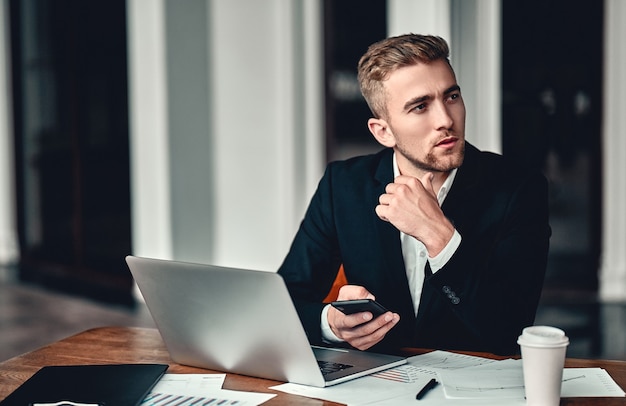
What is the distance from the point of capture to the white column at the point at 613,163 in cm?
519

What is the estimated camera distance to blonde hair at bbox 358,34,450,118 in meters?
1.94

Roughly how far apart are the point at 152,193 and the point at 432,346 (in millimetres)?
3503

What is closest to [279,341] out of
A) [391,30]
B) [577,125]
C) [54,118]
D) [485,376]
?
[485,376]

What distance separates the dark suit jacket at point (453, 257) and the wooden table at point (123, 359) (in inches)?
6.0

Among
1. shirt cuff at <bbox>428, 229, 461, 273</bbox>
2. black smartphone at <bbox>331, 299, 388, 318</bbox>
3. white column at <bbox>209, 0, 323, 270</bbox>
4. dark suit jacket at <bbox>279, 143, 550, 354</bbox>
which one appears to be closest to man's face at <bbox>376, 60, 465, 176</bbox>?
dark suit jacket at <bbox>279, 143, 550, 354</bbox>

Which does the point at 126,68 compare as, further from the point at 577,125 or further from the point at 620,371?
the point at 620,371

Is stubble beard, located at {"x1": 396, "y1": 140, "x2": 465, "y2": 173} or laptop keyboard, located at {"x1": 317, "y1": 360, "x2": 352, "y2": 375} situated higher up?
stubble beard, located at {"x1": 396, "y1": 140, "x2": 465, "y2": 173}

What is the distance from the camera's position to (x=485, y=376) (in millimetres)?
1476

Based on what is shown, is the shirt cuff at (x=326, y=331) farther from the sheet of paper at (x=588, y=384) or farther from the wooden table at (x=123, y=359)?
the sheet of paper at (x=588, y=384)

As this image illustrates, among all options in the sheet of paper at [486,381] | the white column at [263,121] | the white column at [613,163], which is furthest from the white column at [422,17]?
the sheet of paper at [486,381]

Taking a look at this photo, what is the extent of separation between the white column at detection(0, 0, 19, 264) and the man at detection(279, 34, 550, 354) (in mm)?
5423

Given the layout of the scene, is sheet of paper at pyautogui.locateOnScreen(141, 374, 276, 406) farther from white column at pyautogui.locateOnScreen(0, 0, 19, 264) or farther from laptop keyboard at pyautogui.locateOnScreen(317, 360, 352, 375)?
white column at pyautogui.locateOnScreen(0, 0, 19, 264)

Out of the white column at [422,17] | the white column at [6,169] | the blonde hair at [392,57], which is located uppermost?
the white column at [422,17]

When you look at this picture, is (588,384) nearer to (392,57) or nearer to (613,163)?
(392,57)
